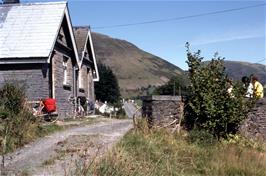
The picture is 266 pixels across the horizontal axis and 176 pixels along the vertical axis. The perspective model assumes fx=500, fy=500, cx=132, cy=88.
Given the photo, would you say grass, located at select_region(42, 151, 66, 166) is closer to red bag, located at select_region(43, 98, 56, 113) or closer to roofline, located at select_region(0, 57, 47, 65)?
red bag, located at select_region(43, 98, 56, 113)

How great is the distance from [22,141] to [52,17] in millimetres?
11366

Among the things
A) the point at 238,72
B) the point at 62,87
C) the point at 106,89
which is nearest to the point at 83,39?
the point at 62,87

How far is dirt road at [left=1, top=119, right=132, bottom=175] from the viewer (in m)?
9.80

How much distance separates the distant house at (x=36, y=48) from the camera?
21828mm

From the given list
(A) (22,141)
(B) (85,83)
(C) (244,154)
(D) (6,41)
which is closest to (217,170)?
(C) (244,154)

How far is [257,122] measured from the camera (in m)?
Answer: 15.1

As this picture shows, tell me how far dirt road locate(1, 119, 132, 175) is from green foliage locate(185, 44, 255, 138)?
258 cm

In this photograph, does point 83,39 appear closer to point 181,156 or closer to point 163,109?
point 163,109

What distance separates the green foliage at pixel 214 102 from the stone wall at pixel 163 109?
1.19ft

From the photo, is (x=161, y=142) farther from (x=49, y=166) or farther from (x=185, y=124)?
(x=49, y=166)

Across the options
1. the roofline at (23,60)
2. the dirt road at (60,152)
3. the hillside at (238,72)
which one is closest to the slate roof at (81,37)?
the hillside at (238,72)

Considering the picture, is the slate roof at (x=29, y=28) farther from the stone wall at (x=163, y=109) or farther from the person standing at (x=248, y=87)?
the person standing at (x=248, y=87)

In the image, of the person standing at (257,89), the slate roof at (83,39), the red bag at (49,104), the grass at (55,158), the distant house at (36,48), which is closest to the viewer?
the grass at (55,158)

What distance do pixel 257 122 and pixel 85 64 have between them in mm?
19893
